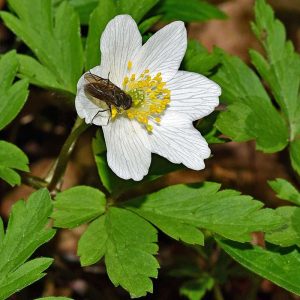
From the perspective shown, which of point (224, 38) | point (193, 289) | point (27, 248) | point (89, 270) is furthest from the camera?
point (224, 38)

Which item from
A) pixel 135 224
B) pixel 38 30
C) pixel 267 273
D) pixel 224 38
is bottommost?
pixel 224 38

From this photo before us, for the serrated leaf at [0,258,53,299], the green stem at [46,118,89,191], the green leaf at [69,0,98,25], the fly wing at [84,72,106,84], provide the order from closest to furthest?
the serrated leaf at [0,258,53,299], the fly wing at [84,72,106,84], the green stem at [46,118,89,191], the green leaf at [69,0,98,25]

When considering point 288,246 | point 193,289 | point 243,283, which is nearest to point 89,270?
point 193,289

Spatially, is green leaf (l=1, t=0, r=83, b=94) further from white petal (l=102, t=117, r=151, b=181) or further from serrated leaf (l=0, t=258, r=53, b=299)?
serrated leaf (l=0, t=258, r=53, b=299)

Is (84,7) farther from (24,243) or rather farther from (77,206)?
(24,243)

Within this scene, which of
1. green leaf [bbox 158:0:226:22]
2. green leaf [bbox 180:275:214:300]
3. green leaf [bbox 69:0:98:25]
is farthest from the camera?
green leaf [bbox 158:0:226:22]

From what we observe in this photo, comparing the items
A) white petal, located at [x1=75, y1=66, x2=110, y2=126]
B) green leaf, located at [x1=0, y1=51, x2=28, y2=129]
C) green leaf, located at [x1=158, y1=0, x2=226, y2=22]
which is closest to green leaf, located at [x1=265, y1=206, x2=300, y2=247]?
white petal, located at [x1=75, y1=66, x2=110, y2=126]

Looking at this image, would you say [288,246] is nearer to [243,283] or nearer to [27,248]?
[27,248]
